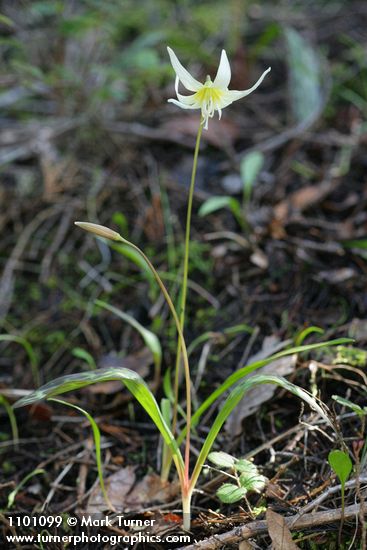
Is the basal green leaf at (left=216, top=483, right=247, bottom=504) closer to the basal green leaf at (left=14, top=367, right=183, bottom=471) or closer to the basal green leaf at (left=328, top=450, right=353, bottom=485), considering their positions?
the basal green leaf at (left=14, top=367, right=183, bottom=471)

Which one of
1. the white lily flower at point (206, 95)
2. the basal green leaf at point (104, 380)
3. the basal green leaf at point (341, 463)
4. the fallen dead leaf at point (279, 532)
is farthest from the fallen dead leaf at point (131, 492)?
the white lily flower at point (206, 95)

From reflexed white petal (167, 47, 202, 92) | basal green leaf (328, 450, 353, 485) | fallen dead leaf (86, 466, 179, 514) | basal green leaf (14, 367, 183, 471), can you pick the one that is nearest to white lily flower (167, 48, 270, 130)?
reflexed white petal (167, 47, 202, 92)

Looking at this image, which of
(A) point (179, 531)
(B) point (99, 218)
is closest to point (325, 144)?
(B) point (99, 218)

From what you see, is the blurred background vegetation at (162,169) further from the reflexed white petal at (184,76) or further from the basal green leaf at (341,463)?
the reflexed white petal at (184,76)

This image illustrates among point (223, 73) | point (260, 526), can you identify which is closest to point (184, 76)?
point (223, 73)

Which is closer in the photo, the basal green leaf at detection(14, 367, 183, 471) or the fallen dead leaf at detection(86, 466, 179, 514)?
the basal green leaf at detection(14, 367, 183, 471)

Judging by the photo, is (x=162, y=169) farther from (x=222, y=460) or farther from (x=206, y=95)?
(x=222, y=460)

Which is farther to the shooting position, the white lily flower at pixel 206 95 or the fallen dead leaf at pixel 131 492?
the fallen dead leaf at pixel 131 492
